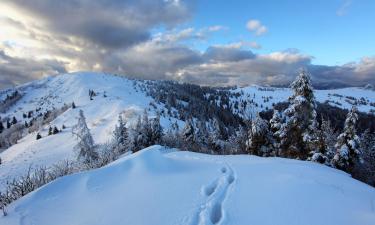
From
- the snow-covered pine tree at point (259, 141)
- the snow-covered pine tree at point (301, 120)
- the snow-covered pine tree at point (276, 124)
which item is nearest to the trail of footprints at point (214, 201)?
the snow-covered pine tree at point (301, 120)

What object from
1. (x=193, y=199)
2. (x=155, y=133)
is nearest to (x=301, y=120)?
(x=155, y=133)

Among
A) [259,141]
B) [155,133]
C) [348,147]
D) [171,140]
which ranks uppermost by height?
[348,147]

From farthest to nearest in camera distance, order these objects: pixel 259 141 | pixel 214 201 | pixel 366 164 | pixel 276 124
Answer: pixel 366 164
pixel 259 141
pixel 276 124
pixel 214 201

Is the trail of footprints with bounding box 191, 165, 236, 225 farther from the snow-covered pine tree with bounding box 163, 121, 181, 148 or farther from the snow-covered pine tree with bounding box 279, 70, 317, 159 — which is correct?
the snow-covered pine tree with bounding box 163, 121, 181, 148

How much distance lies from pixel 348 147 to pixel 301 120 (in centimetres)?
442

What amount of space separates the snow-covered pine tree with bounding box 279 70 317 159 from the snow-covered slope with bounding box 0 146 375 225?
16.3 metres

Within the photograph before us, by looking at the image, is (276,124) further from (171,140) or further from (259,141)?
(171,140)

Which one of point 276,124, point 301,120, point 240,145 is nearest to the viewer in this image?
point 301,120

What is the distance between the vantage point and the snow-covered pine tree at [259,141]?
32750 mm

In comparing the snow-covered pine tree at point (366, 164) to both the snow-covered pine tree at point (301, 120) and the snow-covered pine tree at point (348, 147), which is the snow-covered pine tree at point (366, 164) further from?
the snow-covered pine tree at point (301, 120)

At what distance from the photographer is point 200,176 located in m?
9.68

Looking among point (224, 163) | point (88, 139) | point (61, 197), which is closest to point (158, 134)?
point (88, 139)

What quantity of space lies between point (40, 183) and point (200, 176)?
5901mm

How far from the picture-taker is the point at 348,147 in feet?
79.2
